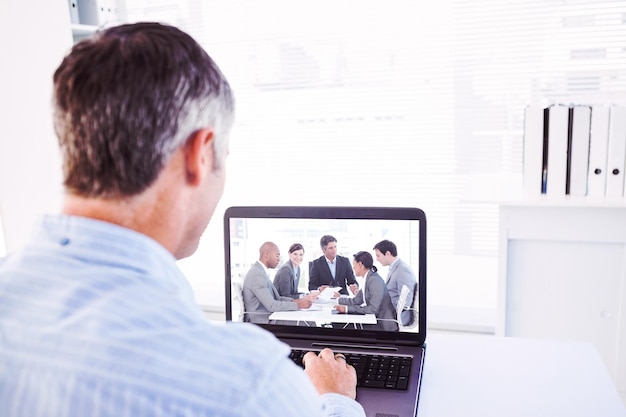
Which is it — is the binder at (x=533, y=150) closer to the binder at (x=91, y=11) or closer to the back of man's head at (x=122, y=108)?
the back of man's head at (x=122, y=108)

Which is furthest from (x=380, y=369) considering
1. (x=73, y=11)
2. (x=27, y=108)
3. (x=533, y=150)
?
(x=73, y=11)

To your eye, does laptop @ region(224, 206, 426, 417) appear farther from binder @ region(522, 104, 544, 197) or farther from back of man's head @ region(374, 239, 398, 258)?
binder @ region(522, 104, 544, 197)

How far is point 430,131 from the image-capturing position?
7.98 feet

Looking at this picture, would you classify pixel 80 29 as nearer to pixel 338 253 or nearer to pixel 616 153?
pixel 338 253

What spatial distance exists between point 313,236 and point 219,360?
699 millimetres

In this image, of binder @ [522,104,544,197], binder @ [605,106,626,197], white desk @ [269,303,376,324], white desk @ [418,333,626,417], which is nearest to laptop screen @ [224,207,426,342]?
white desk @ [269,303,376,324]

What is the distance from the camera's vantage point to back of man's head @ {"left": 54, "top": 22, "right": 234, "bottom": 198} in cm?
59

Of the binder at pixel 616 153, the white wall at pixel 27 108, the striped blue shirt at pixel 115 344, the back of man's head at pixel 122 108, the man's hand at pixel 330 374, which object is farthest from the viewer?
the white wall at pixel 27 108

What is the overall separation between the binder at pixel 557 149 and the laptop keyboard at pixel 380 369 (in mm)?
1025

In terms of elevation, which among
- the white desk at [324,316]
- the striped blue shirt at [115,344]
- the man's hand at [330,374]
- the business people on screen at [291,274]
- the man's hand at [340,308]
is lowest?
the man's hand at [330,374]

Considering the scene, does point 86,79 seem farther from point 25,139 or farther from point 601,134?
point 25,139

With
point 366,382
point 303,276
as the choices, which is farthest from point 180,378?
point 303,276

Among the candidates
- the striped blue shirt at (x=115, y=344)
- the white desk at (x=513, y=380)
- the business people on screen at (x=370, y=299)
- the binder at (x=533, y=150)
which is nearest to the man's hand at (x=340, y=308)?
the business people on screen at (x=370, y=299)

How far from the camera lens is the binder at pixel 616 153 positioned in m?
1.73
